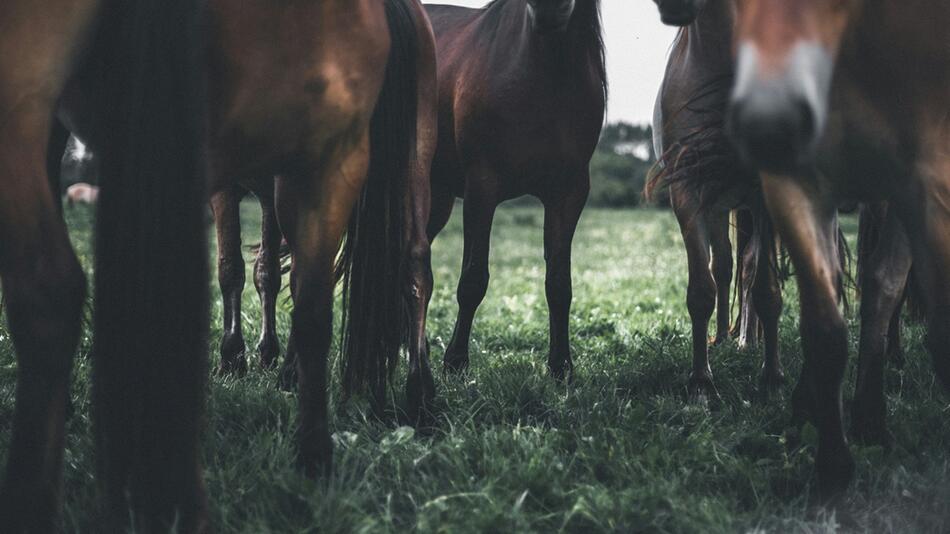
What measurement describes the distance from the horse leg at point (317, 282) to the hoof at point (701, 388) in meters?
1.86

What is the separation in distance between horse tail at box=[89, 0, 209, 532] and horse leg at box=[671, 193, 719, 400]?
2.52 metres

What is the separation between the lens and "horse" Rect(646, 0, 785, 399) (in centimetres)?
332

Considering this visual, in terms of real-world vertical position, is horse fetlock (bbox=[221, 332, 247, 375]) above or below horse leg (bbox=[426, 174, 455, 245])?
below

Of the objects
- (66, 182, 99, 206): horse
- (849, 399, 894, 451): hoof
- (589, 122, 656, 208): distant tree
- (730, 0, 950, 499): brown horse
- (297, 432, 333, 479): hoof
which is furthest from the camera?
(589, 122, 656, 208): distant tree

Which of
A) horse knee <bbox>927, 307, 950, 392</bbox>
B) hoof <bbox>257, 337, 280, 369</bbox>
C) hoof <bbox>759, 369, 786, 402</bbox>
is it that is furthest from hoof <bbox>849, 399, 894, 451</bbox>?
hoof <bbox>257, 337, 280, 369</bbox>

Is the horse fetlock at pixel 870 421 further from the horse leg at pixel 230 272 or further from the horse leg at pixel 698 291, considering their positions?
the horse leg at pixel 230 272

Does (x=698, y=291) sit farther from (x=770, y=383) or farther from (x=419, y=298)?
(x=419, y=298)

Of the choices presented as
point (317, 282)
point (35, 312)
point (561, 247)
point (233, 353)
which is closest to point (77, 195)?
point (233, 353)

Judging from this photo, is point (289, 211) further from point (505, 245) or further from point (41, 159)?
point (505, 245)

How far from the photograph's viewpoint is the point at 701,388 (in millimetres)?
3924

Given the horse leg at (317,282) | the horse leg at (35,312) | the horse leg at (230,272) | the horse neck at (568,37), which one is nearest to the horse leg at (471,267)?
the horse neck at (568,37)

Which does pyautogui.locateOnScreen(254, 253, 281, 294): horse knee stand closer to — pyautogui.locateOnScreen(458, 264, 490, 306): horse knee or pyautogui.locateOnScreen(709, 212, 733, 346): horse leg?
pyautogui.locateOnScreen(458, 264, 490, 306): horse knee

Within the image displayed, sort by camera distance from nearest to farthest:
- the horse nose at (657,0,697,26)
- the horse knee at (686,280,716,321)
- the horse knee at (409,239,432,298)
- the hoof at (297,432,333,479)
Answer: the hoof at (297,432,333,479) → the horse nose at (657,0,697,26) → the horse knee at (409,239,432,298) → the horse knee at (686,280,716,321)

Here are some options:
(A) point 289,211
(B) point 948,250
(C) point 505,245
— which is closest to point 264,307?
(A) point 289,211
